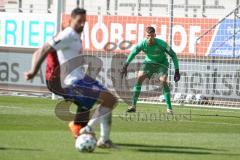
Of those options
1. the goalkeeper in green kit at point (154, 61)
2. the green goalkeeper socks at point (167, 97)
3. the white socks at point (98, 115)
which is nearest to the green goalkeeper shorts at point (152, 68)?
the goalkeeper in green kit at point (154, 61)

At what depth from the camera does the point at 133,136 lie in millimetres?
13695

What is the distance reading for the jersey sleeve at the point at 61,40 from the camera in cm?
1107

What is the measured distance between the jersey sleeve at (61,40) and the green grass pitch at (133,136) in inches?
58.3

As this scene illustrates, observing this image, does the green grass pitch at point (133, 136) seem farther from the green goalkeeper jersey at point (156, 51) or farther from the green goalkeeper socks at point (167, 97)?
the green goalkeeper jersey at point (156, 51)

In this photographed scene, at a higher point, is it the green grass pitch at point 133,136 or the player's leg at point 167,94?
the player's leg at point 167,94

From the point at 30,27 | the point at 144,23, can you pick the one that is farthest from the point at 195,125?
the point at 30,27

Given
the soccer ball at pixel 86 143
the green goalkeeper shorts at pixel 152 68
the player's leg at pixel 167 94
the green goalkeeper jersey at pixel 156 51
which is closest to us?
the soccer ball at pixel 86 143

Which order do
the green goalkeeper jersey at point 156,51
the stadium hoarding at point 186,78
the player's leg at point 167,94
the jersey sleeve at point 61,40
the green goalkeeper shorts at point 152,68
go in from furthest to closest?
the stadium hoarding at point 186,78
the green goalkeeper shorts at point 152,68
the green goalkeeper jersey at point 156,51
the player's leg at point 167,94
the jersey sleeve at point 61,40

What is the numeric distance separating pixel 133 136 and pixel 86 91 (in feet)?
7.36

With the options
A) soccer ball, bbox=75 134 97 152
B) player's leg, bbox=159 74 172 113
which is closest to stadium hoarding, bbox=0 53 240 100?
player's leg, bbox=159 74 172 113

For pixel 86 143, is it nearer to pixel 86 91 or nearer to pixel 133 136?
pixel 86 91

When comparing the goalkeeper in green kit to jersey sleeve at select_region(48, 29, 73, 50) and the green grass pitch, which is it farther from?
jersey sleeve at select_region(48, 29, 73, 50)

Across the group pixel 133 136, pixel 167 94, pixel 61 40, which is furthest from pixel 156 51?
pixel 61 40

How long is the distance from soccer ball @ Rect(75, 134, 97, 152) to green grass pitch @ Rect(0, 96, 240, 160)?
10cm
